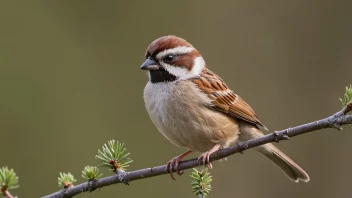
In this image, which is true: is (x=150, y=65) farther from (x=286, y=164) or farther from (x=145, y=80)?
(x=145, y=80)

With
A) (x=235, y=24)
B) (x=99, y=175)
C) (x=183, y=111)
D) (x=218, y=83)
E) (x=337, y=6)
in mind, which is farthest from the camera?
(x=235, y=24)

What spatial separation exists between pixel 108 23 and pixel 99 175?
448cm

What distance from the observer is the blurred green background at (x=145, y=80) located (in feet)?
21.9

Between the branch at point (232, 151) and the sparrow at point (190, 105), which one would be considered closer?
the branch at point (232, 151)

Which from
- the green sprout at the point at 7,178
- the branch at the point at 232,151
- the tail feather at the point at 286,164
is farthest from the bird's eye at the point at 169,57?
the green sprout at the point at 7,178

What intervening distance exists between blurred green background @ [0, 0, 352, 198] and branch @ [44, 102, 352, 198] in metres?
3.03

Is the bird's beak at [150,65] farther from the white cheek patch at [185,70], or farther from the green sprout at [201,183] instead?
the green sprout at [201,183]

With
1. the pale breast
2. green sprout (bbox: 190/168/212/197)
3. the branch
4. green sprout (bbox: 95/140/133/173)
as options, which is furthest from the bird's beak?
green sprout (bbox: 190/168/212/197)

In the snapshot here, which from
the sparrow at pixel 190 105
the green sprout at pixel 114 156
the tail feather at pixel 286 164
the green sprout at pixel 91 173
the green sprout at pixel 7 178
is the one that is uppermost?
the sparrow at pixel 190 105

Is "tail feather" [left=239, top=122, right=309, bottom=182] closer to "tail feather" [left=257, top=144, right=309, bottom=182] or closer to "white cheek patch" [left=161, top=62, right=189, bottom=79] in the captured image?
"tail feather" [left=257, top=144, right=309, bottom=182]

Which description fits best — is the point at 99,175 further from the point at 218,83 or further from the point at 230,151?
the point at 218,83

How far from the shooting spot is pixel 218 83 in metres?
4.64

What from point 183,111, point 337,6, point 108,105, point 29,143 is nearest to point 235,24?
point 337,6

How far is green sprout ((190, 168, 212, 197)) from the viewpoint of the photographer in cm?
344
